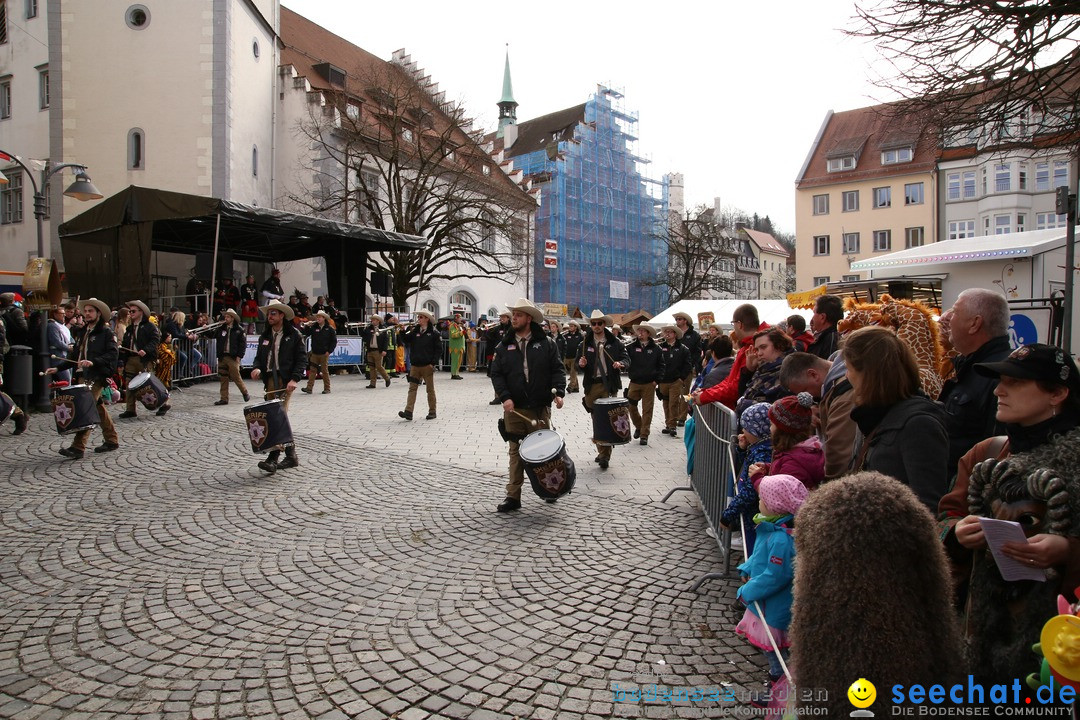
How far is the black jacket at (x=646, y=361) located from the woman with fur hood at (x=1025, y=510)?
25.5 feet

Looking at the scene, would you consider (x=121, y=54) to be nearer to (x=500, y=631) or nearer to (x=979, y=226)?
(x=500, y=631)

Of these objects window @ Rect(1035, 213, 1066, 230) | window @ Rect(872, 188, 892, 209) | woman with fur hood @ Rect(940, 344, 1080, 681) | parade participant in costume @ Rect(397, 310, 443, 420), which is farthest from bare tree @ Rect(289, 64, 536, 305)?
window @ Rect(1035, 213, 1066, 230)

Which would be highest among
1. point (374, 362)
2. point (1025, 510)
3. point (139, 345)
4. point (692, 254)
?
point (692, 254)

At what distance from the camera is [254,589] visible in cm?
418

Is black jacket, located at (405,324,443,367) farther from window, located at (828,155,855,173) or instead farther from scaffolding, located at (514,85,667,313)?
window, located at (828,155,855,173)

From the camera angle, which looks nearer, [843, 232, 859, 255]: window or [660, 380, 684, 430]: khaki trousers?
[660, 380, 684, 430]: khaki trousers

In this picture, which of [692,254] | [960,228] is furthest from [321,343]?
[960,228]

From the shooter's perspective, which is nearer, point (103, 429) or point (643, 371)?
point (103, 429)

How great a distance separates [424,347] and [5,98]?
28404mm

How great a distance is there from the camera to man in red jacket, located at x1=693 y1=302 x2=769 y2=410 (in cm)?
587

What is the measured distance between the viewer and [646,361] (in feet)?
33.3

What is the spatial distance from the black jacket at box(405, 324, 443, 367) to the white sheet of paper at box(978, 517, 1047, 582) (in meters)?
10.9

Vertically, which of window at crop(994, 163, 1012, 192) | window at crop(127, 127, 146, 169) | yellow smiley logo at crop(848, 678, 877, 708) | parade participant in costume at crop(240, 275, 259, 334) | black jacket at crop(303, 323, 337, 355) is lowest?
yellow smiley logo at crop(848, 678, 877, 708)

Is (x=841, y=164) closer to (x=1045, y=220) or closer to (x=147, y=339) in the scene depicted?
(x=1045, y=220)
